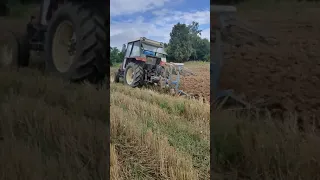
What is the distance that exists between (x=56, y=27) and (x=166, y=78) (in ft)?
2.55

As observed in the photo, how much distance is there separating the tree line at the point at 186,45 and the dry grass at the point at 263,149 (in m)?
0.30

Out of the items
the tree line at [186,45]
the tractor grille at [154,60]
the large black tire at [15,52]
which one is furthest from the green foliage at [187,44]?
the large black tire at [15,52]

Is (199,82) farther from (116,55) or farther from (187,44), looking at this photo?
(116,55)

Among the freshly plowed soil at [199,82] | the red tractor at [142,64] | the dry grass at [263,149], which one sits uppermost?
the red tractor at [142,64]

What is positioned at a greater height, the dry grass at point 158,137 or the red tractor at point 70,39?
the red tractor at point 70,39

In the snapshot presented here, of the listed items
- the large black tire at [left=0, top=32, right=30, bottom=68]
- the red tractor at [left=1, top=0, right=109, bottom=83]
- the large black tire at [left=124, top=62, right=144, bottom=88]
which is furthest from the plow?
the large black tire at [left=0, top=32, right=30, bottom=68]

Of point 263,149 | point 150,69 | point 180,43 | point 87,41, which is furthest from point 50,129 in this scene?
point 263,149

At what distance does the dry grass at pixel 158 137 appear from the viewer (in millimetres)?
1137

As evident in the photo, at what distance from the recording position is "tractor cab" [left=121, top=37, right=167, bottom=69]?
1.22 m

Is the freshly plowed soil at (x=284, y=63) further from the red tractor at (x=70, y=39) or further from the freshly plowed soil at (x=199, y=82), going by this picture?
the red tractor at (x=70, y=39)

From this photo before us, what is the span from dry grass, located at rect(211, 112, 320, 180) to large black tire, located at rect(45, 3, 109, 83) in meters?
0.70

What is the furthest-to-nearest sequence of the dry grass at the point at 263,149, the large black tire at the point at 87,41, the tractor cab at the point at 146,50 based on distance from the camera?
the large black tire at the point at 87,41
the tractor cab at the point at 146,50
the dry grass at the point at 263,149

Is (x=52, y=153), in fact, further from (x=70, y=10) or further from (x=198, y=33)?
(x=198, y=33)

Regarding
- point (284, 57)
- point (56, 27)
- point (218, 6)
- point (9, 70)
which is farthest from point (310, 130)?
point (9, 70)
